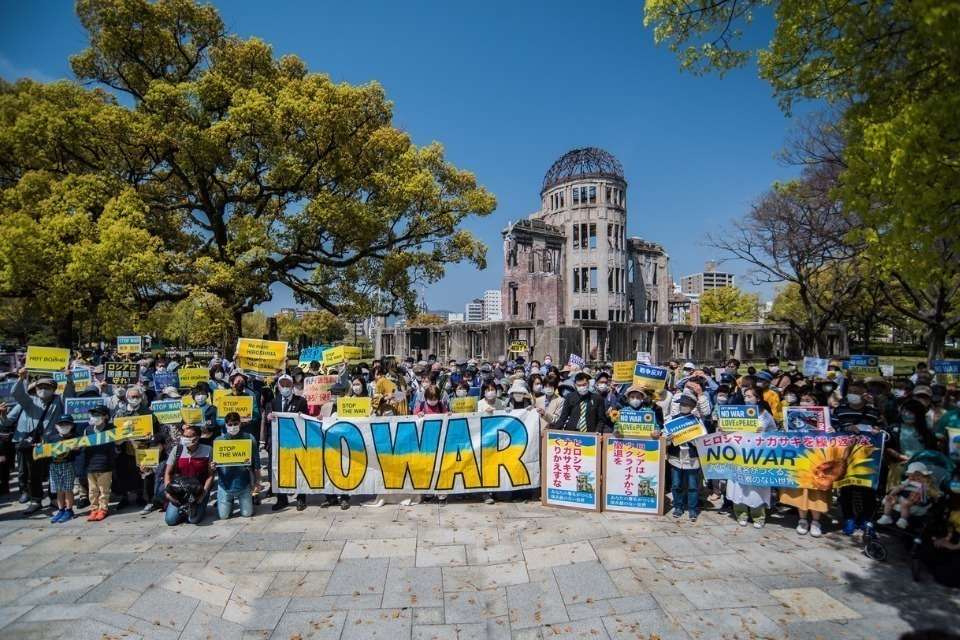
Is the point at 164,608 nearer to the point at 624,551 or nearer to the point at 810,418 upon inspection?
the point at 624,551

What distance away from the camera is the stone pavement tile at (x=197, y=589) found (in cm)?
579

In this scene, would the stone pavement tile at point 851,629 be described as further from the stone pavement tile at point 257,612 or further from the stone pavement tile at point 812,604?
the stone pavement tile at point 257,612

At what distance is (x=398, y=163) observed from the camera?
19203 millimetres

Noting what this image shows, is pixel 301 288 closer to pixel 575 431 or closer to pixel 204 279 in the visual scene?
pixel 204 279

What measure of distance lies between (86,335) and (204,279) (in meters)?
58.0

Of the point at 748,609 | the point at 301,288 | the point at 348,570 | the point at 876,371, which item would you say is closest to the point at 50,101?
the point at 301,288

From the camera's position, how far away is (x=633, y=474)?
8.09m

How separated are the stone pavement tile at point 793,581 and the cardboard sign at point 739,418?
7.22 feet

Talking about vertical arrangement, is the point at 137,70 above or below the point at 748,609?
above

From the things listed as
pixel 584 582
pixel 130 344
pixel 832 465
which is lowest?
pixel 584 582

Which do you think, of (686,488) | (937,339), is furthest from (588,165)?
(686,488)

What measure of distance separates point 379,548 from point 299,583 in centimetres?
122

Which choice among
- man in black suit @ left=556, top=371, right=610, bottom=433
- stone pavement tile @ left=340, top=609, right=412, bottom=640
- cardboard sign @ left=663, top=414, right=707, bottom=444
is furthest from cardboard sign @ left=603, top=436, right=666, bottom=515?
stone pavement tile @ left=340, top=609, right=412, bottom=640

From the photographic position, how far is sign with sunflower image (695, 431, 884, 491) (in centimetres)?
715
